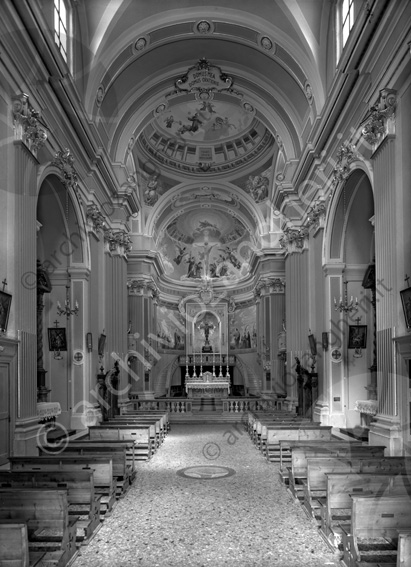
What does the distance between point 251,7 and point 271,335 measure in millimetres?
13745

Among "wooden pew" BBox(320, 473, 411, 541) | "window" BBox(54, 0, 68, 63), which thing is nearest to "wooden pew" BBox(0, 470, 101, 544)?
"wooden pew" BBox(320, 473, 411, 541)

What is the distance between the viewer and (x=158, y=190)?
27.2 metres

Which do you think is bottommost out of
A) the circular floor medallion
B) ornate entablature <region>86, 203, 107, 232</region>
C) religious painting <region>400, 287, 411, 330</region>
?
the circular floor medallion

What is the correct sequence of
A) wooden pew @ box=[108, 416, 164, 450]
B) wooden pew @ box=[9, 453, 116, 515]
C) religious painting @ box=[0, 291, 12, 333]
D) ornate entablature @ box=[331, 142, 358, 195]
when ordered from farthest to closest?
wooden pew @ box=[108, 416, 164, 450]
ornate entablature @ box=[331, 142, 358, 195]
religious painting @ box=[0, 291, 12, 333]
wooden pew @ box=[9, 453, 116, 515]

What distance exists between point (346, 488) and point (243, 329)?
25613 millimetres

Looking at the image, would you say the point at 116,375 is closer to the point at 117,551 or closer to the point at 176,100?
the point at 176,100

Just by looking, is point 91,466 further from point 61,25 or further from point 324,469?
point 61,25

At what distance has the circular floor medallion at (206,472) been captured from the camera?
9891 millimetres

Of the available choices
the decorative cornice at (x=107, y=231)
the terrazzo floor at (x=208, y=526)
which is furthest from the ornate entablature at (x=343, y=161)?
the decorative cornice at (x=107, y=231)

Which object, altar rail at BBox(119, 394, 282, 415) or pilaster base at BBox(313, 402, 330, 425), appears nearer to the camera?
pilaster base at BBox(313, 402, 330, 425)

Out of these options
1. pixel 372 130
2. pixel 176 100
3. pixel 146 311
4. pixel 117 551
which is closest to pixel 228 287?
pixel 146 311

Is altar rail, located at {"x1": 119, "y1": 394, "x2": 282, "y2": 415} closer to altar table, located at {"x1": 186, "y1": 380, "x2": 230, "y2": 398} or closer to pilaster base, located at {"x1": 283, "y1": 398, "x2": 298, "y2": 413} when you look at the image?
pilaster base, located at {"x1": 283, "y1": 398, "x2": 298, "y2": 413}

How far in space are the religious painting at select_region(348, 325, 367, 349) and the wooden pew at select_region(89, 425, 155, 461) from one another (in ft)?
17.4

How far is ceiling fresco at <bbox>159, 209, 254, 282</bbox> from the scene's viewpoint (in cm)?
3111
